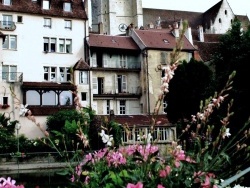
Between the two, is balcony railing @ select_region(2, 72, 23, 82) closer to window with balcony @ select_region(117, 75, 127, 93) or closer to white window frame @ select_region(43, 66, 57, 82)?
white window frame @ select_region(43, 66, 57, 82)

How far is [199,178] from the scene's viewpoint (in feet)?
9.96

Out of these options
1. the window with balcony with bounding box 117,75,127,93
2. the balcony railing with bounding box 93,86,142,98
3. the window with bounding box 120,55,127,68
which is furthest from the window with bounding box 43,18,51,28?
the window with balcony with bounding box 117,75,127,93

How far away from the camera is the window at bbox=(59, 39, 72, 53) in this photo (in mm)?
43969

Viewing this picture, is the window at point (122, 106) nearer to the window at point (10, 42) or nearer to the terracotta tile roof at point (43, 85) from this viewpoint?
the terracotta tile roof at point (43, 85)

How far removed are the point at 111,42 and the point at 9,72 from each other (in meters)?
12.8

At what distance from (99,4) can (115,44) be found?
31482mm

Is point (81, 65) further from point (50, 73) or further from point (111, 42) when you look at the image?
point (111, 42)

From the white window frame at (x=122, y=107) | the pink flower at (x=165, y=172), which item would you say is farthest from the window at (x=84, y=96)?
the pink flower at (x=165, y=172)

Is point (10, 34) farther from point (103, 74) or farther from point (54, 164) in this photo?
point (54, 164)

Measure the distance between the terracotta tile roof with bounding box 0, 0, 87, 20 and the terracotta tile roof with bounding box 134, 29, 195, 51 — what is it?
8024 mm

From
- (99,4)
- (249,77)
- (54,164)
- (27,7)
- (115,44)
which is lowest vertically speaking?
(54,164)

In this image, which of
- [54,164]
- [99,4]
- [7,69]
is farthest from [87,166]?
[99,4]

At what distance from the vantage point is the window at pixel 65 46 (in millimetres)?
43969

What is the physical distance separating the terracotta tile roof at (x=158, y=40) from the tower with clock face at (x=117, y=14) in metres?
23.6
